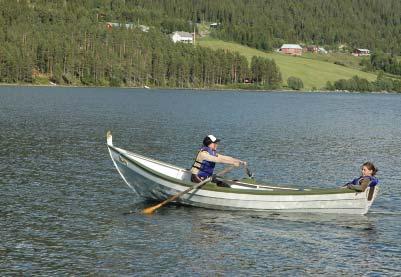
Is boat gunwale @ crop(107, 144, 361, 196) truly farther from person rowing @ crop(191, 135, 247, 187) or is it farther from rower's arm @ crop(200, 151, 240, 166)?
rower's arm @ crop(200, 151, 240, 166)

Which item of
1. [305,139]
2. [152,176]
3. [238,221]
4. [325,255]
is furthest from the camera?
[305,139]

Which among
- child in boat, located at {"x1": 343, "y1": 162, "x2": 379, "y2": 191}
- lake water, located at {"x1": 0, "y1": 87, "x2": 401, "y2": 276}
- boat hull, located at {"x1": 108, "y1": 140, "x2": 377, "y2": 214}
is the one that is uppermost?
child in boat, located at {"x1": 343, "y1": 162, "x2": 379, "y2": 191}

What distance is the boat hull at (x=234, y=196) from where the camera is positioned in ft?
103

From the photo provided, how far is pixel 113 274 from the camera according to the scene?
22641 mm

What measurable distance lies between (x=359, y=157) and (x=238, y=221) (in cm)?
3130

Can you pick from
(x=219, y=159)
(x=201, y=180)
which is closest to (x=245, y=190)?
(x=219, y=159)

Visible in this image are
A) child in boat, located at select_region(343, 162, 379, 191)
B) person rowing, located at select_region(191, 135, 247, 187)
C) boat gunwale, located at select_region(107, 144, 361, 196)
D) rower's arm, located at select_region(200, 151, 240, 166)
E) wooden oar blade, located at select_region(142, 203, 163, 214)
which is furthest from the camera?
person rowing, located at select_region(191, 135, 247, 187)

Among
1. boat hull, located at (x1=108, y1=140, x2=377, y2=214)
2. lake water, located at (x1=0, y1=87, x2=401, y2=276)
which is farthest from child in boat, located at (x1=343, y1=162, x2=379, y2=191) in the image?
lake water, located at (x1=0, y1=87, x2=401, y2=276)

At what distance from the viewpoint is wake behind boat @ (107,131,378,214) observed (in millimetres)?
31234

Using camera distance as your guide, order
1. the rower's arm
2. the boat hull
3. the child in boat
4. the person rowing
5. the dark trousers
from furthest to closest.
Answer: the dark trousers < the person rowing < the rower's arm < the boat hull < the child in boat

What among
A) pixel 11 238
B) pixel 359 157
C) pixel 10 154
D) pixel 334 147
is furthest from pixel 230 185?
pixel 334 147

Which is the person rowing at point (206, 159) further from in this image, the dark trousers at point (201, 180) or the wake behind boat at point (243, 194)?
the wake behind boat at point (243, 194)

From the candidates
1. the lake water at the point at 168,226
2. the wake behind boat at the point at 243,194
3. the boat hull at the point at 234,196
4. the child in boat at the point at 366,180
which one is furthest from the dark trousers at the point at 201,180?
the child in boat at the point at 366,180

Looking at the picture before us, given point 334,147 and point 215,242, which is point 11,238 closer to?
point 215,242
